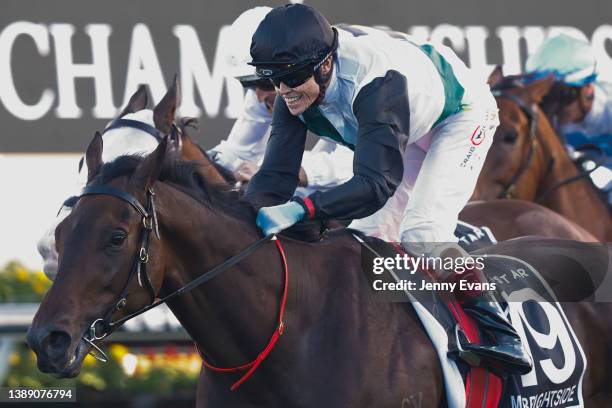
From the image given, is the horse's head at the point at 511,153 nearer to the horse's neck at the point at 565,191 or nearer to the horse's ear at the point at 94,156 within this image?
the horse's neck at the point at 565,191

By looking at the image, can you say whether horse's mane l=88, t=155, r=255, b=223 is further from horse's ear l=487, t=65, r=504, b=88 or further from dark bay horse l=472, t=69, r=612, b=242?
horse's ear l=487, t=65, r=504, b=88

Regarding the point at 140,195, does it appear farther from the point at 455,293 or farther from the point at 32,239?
the point at 32,239

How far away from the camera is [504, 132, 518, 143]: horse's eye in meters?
6.48

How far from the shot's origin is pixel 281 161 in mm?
3691

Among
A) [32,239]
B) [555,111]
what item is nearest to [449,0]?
[555,111]

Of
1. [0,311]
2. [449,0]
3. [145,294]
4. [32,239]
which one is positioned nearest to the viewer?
[145,294]

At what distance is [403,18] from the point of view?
7383 mm

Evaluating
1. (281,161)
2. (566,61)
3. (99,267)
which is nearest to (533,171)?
(566,61)

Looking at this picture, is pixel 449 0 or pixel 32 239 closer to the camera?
pixel 32 239

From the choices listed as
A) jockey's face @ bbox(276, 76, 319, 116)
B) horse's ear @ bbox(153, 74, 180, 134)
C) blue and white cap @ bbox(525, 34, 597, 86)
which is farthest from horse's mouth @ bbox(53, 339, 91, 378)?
blue and white cap @ bbox(525, 34, 597, 86)

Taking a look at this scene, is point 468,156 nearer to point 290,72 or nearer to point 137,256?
point 290,72

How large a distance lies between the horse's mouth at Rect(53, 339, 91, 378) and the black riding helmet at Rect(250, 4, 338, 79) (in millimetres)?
941

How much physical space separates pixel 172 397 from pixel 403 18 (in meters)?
3.01

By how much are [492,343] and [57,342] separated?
4.21 feet
